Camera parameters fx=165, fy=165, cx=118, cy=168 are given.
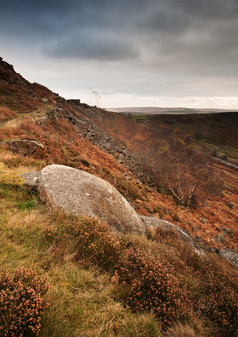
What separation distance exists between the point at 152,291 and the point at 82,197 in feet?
9.90

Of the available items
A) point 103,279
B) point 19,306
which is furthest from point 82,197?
point 19,306

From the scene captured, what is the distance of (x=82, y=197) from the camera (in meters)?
4.99

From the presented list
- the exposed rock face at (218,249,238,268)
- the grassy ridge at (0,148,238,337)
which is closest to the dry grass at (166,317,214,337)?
the grassy ridge at (0,148,238,337)

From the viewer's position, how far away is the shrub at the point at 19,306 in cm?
158

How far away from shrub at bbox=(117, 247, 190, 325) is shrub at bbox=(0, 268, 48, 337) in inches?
53.1

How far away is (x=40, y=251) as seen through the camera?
9.64 feet

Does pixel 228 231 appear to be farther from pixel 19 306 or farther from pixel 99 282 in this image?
pixel 19 306

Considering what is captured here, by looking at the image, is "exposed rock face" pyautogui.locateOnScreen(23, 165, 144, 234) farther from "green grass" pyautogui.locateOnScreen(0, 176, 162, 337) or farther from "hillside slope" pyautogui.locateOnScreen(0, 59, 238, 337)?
"green grass" pyautogui.locateOnScreen(0, 176, 162, 337)

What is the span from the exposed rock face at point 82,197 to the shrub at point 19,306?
2367 mm

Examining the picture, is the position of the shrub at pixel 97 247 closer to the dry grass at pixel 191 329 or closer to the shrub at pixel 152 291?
the shrub at pixel 152 291

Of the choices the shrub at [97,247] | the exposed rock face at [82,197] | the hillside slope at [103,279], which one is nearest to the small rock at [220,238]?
the hillside slope at [103,279]

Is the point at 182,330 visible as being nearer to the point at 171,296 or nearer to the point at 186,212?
the point at 171,296

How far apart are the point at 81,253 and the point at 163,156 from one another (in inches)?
1111

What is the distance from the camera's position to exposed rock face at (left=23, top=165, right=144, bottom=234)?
462cm
